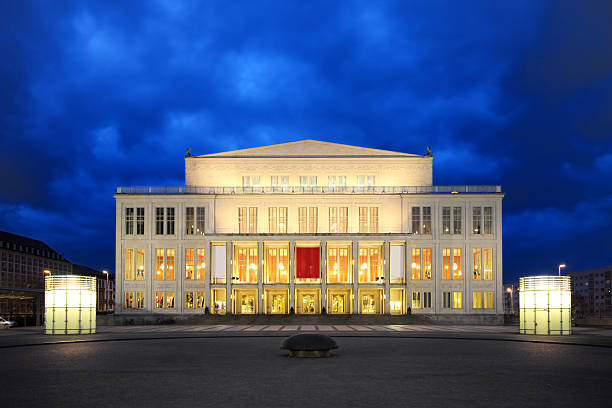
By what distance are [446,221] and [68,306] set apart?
1813 inches

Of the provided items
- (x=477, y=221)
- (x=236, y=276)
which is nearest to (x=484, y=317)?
(x=477, y=221)

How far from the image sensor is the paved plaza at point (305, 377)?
1141cm

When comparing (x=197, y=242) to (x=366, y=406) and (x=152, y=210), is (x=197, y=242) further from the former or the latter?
(x=366, y=406)

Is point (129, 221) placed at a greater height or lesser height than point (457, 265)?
greater

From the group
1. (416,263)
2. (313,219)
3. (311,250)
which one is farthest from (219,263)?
(416,263)

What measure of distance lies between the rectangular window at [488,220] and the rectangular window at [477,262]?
2496mm

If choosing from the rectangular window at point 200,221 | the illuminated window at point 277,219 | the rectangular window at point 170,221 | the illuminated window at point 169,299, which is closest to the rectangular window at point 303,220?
the illuminated window at point 277,219

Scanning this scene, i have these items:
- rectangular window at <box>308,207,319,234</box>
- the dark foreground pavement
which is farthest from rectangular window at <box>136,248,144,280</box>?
the dark foreground pavement

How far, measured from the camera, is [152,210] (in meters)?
69.2

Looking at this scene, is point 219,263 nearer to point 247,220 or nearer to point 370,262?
point 247,220

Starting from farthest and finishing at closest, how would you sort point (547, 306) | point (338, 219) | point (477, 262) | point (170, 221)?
point (338, 219) < point (170, 221) < point (477, 262) < point (547, 306)

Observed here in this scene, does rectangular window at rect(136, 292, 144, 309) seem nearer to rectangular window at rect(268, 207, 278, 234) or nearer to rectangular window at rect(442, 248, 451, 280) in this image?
rectangular window at rect(268, 207, 278, 234)

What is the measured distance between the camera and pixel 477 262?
67.4 meters

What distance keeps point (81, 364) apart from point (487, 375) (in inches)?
478
